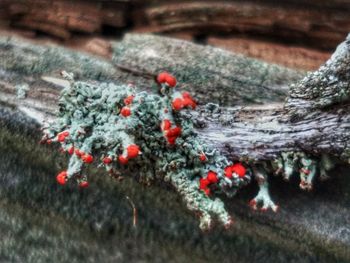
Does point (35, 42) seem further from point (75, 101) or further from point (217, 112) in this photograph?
point (217, 112)

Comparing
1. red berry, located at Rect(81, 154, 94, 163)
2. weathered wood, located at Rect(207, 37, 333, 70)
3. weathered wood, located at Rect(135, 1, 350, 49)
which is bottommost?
red berry, located at Rect(81, 154, 94, 163)

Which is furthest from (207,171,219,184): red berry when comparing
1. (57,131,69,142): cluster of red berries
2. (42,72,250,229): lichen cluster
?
(57,131,69,142): cluster of red berries

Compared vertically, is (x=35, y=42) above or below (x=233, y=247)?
above

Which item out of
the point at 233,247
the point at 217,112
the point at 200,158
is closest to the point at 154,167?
the point at 200,158

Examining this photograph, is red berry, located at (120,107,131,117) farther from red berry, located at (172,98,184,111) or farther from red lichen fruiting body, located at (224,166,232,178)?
red lichen fruiting body, located at (224,166,232,178)

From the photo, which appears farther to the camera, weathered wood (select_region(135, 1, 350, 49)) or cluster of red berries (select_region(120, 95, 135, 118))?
weathered wood (select_region(135, 1, 350, 49))

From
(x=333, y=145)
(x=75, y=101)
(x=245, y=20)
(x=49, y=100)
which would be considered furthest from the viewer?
(x=245, y=20)

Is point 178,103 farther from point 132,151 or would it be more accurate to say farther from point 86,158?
point 86,158

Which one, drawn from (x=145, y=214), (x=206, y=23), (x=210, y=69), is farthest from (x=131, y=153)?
(x=206, y=23)
